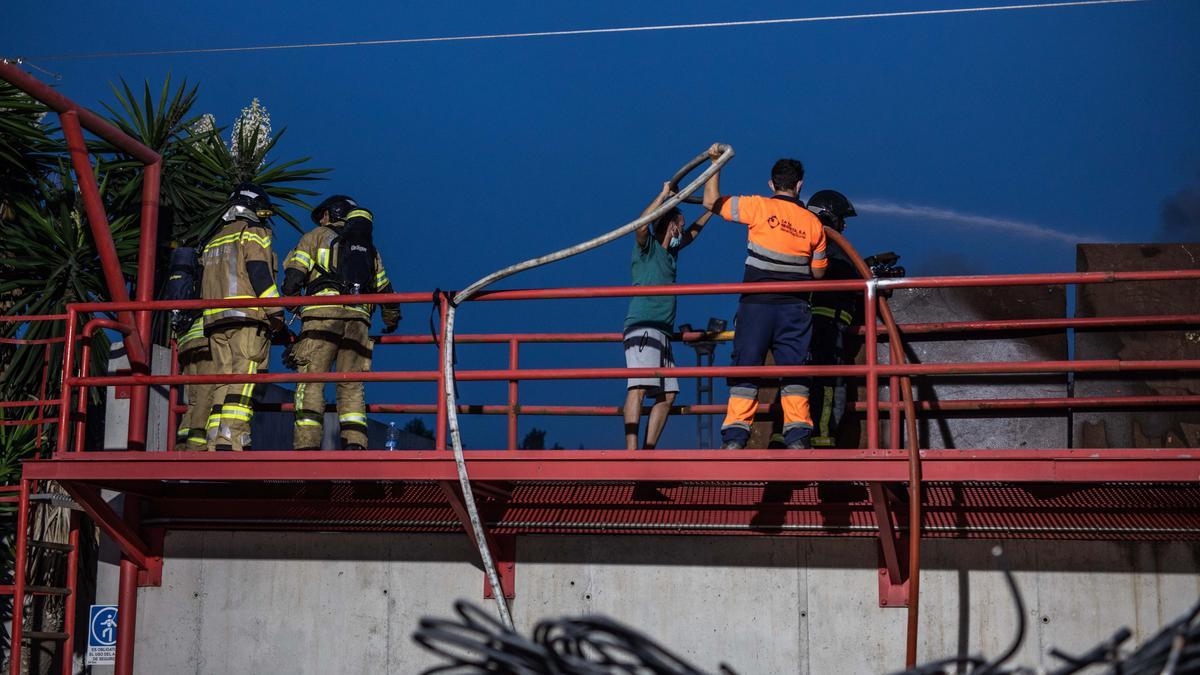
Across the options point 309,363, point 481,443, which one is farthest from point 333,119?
point 309,363

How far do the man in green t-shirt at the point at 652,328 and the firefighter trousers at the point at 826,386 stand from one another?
1.00 meters

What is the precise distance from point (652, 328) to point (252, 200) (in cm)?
333

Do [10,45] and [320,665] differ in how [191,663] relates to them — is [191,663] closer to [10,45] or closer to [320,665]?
[320,665]

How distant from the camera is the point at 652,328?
8984mm

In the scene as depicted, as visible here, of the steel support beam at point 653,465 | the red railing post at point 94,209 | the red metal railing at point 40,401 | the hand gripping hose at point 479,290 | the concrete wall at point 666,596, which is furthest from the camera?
the red metal railing at point 40,401

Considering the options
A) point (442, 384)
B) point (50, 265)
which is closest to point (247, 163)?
point (50, 265)

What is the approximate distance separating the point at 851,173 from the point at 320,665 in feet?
499

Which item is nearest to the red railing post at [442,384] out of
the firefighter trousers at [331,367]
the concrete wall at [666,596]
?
the firefighter trousers at [331,367]

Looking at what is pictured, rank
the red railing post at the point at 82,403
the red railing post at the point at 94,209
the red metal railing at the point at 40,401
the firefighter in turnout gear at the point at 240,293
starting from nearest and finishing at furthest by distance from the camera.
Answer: the red railing post at the point at 82,403
the red railing post at the point at 94,209
the firefighter in turnout gear at the point at 240,293
the red metal railing at the point at 40,401

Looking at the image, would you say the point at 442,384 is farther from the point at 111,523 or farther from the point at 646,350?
the point at 111,523

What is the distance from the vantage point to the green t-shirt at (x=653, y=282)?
8.96 meters

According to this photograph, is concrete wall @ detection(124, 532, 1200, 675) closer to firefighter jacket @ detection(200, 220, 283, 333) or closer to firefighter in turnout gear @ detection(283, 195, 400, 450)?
firefighter in turnout gear @ detection(283, 195, 400, 450)

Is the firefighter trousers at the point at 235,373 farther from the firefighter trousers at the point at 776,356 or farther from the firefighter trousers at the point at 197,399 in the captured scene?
the firefighter trousers at the point at 776,356

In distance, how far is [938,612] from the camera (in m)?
8.70
